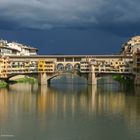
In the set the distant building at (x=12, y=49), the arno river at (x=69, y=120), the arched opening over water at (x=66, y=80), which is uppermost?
the distant building at (x=12, y=49)

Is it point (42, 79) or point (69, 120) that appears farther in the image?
point (42, 79)

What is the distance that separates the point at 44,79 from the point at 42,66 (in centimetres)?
219

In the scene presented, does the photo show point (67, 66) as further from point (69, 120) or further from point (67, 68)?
point (69, 120)

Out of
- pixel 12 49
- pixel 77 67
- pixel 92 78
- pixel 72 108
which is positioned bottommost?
pixel 72 108

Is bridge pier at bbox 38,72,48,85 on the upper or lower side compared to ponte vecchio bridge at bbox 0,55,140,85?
lower

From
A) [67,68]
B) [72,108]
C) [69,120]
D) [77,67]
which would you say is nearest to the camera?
[69,120]

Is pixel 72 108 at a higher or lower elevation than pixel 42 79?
lower

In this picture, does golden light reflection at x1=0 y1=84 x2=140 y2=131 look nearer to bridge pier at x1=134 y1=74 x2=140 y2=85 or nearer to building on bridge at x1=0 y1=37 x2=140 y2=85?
bridge pier at x1=134 y1=74 x2=140 y2=85

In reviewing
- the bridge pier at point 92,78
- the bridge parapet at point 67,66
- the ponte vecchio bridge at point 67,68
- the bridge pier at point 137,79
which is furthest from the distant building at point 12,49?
the bridge pier at point 137,79

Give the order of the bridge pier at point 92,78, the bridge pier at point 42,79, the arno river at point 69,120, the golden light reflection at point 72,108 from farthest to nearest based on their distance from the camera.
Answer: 1. the bridge pier at point 42,79
2. the bridge pier at point 92,78
3. the golden light reflection at point 72,108
4. the arno river at point 69,120

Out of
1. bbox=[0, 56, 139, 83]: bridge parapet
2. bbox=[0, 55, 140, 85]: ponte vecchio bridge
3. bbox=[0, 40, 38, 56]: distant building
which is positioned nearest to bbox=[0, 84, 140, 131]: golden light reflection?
bbox=[0, 55, 140, 85]: ponte vecchio bridge

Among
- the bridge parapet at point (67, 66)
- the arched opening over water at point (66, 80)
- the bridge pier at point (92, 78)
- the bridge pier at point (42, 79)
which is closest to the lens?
the bridge pier at point (92, 78)

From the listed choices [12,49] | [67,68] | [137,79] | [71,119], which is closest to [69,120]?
[71,119]

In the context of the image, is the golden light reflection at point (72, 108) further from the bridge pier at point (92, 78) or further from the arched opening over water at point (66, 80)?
the arched opening over water at point (66, 80)
